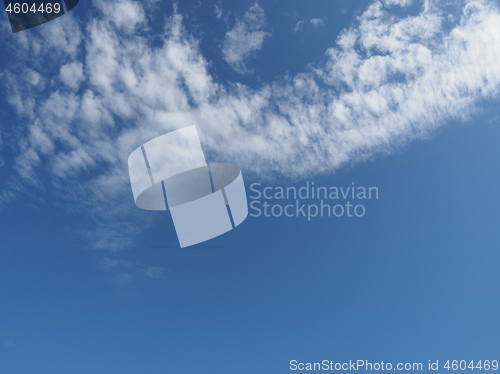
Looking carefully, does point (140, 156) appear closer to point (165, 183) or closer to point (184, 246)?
point (165, 183)

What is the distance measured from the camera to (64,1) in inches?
1190

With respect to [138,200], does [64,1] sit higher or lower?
higher

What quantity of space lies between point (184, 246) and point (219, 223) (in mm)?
3527

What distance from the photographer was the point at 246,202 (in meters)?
32.1

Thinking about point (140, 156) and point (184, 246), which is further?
point (184, 246)

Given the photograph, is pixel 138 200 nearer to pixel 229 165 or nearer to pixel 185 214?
pixel 185 214

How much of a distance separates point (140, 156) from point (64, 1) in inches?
468

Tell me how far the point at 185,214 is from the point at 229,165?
4.92m

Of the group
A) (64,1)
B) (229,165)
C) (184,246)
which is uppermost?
(64,1)

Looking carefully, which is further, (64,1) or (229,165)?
(229,165)

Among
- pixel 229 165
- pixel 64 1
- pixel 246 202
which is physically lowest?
pixel 246 202

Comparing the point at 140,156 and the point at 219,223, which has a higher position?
the point at 140,156

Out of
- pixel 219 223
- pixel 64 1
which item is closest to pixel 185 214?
pixel 219 223

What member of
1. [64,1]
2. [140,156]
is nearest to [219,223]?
[140,156]
